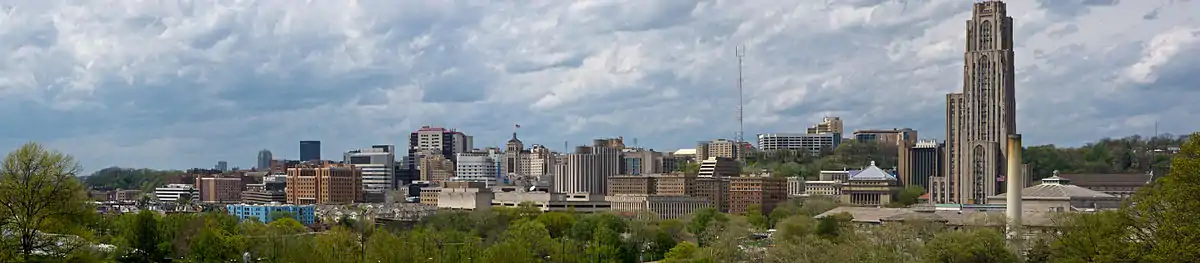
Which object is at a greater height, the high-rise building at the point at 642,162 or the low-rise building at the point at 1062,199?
the high-rise building at the point at 642,162

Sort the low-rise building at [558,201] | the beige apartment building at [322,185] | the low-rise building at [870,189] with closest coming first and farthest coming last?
the low-rise building at [558,201], the low-rise building at [870,189], the beige apartment building at [322,185]

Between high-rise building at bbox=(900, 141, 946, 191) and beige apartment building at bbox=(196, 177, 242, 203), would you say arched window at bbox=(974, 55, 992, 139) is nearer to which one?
high-rise building at bbox=(900, 141, 946, 191)

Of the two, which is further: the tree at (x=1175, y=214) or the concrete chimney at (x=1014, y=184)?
the concrete chimney at (x=1014, y=184)

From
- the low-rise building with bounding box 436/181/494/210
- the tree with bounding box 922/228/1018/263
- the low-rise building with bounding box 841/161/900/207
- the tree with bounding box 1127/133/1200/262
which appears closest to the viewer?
the tree with bounding box 1127/133/1200/262

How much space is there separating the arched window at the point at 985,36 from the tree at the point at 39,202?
94.7m

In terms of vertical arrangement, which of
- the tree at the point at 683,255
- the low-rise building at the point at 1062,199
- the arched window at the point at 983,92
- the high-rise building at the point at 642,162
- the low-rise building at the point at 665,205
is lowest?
the tree at the point at 683,255

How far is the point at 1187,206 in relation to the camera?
3406 cm

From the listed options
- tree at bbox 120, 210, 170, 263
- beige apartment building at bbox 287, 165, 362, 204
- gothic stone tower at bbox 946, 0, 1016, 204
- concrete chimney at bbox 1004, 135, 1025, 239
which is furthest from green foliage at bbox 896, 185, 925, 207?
tree at bbox 120, 210, 170, 263

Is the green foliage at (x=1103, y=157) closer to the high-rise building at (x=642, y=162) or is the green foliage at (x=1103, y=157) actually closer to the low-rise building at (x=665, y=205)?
the low-rise building at (x=665, y=205)

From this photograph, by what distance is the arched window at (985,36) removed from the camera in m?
113

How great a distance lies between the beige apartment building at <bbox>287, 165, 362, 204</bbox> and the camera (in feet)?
523

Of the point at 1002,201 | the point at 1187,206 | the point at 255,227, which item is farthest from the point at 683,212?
the point at 1187,206

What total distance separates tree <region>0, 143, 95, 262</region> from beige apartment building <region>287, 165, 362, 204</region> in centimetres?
13057

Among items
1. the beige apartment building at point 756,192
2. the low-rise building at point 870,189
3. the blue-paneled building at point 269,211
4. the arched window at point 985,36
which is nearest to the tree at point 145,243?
the blue-paneled building at point 269,211
